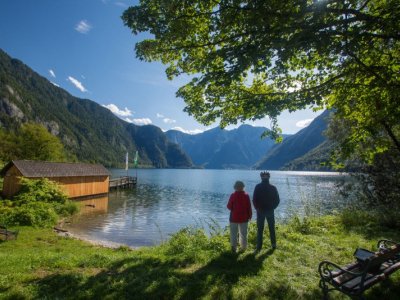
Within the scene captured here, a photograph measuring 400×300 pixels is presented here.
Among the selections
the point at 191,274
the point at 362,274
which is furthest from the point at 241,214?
the point at 362,274

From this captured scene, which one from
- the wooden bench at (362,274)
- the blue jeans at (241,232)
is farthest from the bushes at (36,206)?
the wooden bench at (362,274)

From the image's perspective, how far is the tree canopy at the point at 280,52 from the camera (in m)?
5.14

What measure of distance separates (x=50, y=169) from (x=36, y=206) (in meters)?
15.0

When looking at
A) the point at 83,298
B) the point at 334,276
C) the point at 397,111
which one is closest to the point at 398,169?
the point at 397,111

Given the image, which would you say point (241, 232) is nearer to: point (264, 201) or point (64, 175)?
point (264, 201)

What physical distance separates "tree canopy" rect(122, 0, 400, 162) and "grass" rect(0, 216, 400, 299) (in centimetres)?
331

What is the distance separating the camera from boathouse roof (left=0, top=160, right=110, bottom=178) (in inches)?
1273

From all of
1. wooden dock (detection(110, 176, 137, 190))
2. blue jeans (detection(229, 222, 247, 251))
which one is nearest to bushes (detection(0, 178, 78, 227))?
blue jeans (detection(229, 222, 247, 251))

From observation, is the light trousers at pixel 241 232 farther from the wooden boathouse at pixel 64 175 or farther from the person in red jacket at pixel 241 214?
the wooden boathouse at pixel 64 175

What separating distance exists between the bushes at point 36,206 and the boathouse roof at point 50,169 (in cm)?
272

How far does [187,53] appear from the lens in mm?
7125

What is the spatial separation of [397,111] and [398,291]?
3.64 m

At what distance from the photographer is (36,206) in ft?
72.6

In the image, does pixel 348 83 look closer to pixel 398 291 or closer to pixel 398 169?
pixel 398 291
